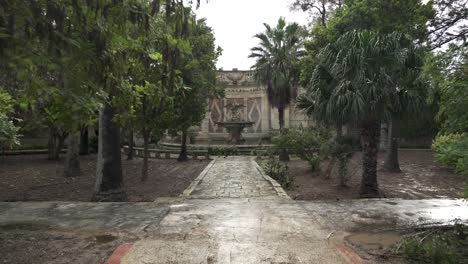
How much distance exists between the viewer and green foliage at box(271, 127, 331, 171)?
47.3 feet

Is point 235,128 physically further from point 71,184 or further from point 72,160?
point 71,184

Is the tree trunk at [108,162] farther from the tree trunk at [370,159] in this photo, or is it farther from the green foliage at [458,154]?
the green foliage at [458,154]

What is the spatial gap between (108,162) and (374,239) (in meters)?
6.61

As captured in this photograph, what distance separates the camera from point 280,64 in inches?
899

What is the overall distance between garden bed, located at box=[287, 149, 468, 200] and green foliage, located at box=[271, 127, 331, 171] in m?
0.65

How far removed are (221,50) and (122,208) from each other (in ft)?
38.3

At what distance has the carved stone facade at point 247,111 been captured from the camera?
33188 mm

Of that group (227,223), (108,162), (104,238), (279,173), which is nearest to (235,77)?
(279,173)

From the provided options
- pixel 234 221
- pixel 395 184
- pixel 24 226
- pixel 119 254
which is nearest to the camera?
pixel 119 254

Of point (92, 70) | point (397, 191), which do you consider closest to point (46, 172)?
point (92, 70)

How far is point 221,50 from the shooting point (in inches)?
677

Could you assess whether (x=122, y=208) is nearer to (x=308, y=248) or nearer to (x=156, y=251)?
(x=156, y=251)

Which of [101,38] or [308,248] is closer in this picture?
[101,38]

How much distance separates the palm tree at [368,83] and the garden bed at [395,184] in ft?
4.26
